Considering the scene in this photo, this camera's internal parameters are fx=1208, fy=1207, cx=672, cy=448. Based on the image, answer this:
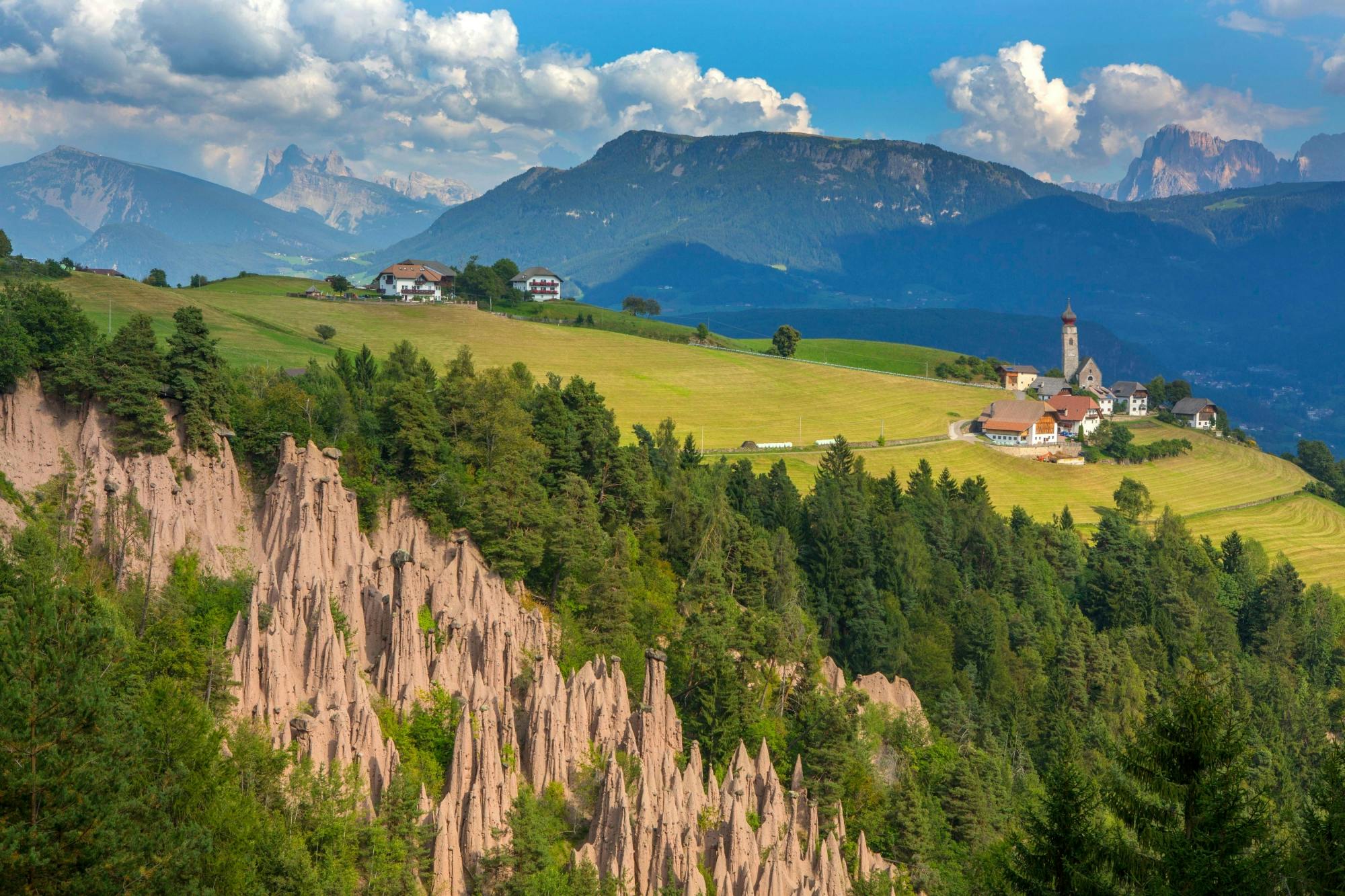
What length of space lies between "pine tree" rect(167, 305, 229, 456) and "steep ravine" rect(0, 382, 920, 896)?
106 cm

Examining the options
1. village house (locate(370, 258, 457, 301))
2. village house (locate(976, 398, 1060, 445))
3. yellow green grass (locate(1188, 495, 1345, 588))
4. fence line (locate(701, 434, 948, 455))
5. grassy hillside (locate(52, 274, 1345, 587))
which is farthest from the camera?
village house (locate(370, 258, 457, 301))

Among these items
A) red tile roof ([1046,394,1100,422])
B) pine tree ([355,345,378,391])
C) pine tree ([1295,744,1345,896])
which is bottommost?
pine tree ([1295,744,1345,896])

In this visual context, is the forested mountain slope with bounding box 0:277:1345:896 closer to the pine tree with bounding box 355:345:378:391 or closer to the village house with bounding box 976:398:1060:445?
the pine tree with bounding box 355:345:378:391

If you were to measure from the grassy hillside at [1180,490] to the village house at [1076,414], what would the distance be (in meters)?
12.6

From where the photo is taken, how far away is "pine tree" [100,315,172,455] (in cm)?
5159

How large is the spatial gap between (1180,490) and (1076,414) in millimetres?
25832


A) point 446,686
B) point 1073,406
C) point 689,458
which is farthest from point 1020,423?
point 446,686

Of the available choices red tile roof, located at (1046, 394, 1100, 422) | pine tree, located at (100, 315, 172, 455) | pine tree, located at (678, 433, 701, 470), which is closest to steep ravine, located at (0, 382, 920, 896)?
pine tree, located at (100, 315, 172, 455)

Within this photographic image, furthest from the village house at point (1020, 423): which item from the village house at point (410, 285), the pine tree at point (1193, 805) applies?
the pine tree at point (1193, 805)

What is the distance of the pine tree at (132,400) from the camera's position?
5159cm

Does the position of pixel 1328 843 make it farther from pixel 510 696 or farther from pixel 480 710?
pixel 510 696

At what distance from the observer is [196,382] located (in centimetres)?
5522

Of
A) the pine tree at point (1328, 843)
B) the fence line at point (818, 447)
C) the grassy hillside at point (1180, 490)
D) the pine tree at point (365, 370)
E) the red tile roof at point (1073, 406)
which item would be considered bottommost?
the grassy hillside at point (1180, 490)

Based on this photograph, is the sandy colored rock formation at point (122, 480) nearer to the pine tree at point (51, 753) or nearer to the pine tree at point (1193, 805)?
the pine tree at point (51, 753)
